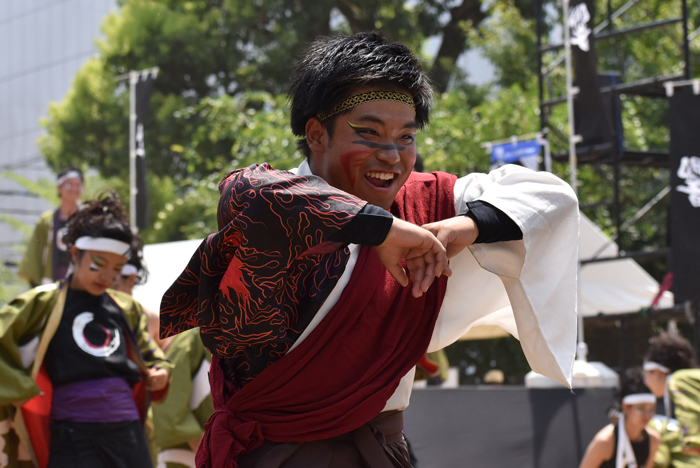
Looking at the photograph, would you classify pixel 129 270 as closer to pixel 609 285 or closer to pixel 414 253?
pixel 414 253

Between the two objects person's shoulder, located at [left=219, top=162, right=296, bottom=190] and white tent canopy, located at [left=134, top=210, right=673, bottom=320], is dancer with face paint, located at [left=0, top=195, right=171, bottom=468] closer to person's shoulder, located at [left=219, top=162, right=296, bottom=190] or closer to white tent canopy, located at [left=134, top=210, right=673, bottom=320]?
person's shoulder, located at [left=219, top=162, right=296, bottom=190]

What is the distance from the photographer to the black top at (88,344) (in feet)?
13.3

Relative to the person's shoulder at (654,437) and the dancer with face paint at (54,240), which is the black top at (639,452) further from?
the dancer with face paint at (54,240)

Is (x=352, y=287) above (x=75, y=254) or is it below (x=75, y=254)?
above

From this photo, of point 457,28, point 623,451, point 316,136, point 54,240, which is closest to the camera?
point 316,136

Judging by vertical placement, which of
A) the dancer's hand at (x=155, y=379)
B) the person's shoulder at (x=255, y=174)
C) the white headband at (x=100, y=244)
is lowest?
the dancer's hand at (x=155, y=379)

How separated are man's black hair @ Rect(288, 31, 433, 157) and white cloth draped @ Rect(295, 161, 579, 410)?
0.18 meters

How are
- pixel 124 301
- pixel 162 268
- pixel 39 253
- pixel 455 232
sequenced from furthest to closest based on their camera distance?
pixel 39 253
pixel 162 268
pixel 124 301
pixel 455 232

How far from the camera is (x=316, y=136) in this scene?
2230 millimetres

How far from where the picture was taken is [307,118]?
2242 millimetres

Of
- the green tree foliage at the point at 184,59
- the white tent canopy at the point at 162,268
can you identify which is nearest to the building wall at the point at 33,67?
the green tree foliage at the point at 184,59

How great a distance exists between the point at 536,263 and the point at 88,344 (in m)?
2.69

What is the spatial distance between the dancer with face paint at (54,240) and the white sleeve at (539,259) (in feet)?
16.2

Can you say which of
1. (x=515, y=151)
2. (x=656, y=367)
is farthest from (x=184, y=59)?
(x=656, y=367)
